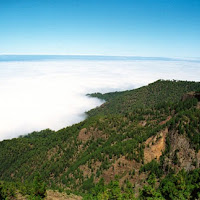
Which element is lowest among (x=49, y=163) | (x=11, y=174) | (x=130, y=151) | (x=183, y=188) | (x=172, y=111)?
(x=11, y=174)

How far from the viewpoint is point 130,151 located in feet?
188

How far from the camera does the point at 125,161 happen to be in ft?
182

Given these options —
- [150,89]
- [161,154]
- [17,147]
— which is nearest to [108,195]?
[161,154]

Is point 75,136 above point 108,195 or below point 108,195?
below

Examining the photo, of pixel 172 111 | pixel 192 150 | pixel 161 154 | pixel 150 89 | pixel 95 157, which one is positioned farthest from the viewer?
pixel 150 89

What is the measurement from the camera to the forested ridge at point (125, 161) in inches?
1350

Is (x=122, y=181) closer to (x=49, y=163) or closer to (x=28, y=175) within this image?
(x=49, y=163)

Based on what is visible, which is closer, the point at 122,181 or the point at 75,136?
the point at 122,181

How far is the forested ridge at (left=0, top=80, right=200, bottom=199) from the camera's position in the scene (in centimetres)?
3428

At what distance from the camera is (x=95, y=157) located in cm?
6588

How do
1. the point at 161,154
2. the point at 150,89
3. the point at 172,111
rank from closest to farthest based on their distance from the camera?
the point at 161,154, the point at 172,111, the point at 150,89

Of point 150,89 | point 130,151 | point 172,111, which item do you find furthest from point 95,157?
point 150,89

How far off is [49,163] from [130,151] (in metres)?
46.8

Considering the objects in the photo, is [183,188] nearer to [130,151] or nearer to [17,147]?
[130,151]
